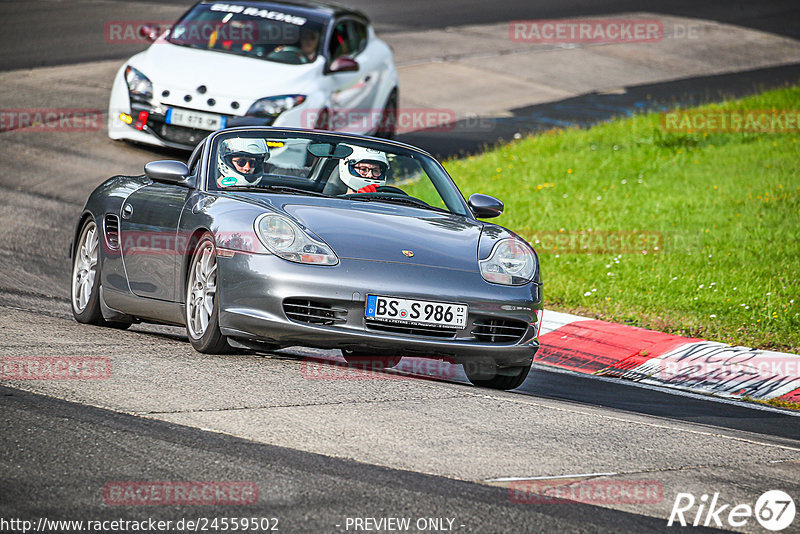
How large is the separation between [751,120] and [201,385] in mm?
14581

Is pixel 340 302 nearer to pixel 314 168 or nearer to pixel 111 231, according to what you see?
pixel 314 168

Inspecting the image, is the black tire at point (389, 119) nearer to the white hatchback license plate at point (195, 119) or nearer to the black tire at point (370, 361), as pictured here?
the white hatchback license plate at point (195, 119)

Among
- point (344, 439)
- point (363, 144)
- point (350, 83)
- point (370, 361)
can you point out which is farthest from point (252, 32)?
point (344, 439)

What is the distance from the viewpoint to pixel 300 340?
6.42 meters

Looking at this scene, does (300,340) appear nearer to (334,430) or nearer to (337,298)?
(337,298)

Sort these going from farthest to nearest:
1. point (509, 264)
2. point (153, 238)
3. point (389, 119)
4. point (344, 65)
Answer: point (389, 119)
point (344, 65)
point (153, 238)
point (509, 264)

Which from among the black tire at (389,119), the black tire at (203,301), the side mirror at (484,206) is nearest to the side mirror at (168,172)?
the black tire at (203,301)

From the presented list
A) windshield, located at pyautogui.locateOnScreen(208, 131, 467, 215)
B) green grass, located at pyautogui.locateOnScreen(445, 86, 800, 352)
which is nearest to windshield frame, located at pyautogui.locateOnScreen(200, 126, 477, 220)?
windshield, located at pyautogui.locateOnScreen(208, 131, 467, 215)

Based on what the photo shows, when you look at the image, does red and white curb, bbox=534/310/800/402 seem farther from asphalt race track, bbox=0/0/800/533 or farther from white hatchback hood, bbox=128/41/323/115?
white hatchback hood, bbox=128/41/323/115

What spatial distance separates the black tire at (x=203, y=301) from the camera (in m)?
6.65

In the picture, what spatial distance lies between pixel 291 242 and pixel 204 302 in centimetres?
67

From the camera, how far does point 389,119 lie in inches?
627

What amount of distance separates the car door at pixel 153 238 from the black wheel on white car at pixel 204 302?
23cm

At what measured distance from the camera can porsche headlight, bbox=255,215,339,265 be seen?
6.44 m
